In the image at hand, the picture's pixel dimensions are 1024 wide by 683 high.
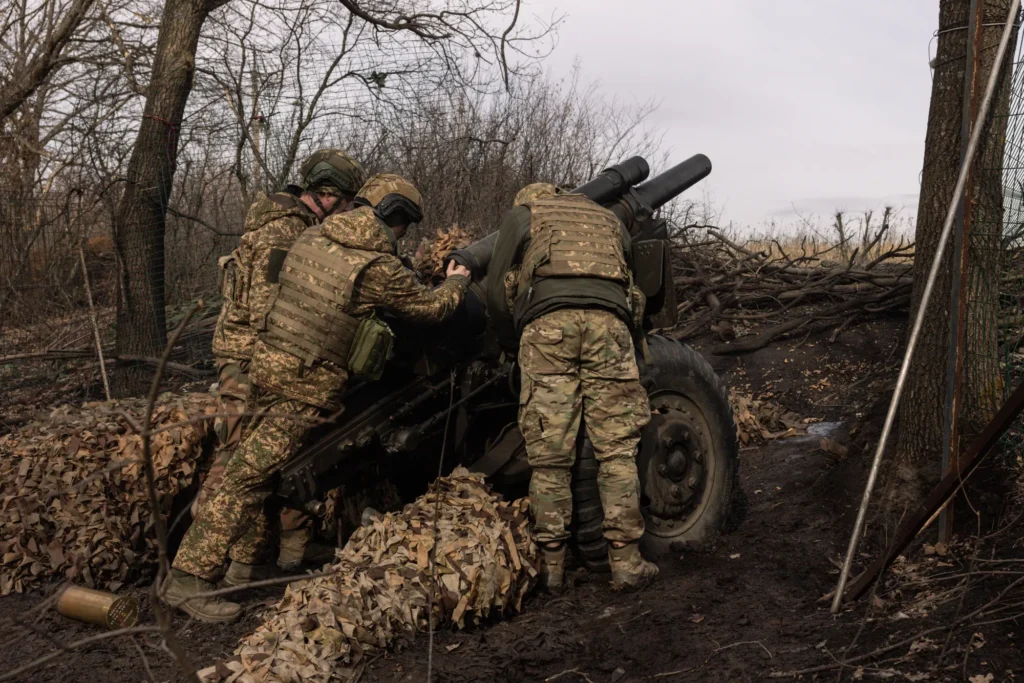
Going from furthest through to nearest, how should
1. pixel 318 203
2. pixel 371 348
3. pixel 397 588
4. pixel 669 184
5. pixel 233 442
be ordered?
pixel 669 184 → pixel 318 203 → pixel 233 442 → pixel 371 348 → pixel 397 588

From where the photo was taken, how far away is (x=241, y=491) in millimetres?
4633

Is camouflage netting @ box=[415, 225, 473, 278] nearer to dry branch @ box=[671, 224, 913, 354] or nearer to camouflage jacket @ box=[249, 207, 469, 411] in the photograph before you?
camouflage jacket @ box=[249, 207, 469, 411]

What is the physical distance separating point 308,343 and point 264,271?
75cm

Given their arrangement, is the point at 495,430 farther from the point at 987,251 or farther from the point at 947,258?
the point at 987,251

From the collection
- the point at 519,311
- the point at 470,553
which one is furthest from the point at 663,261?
the point at 470,553

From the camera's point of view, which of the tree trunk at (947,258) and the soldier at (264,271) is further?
the soldier at (264,271)

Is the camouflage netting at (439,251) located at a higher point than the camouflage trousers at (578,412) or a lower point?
higher

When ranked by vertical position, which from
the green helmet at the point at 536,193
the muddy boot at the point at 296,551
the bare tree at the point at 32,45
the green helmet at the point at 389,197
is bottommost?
the muddy boot at the point at 296,551

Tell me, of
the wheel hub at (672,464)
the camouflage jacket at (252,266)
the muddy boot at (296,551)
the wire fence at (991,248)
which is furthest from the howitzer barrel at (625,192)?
the wire fence at (991,248)

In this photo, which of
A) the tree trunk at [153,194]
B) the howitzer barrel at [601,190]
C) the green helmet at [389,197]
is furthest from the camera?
the tree trunk at [153,194]

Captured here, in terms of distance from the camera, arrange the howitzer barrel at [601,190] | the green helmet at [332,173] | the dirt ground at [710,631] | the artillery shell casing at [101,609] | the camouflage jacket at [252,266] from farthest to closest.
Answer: the green helmet at [332,173] → the camouflage jacket at [252,266] → the howitzer barrel at [601,190] → the artillery shell casing at [101,609] → the dirt ground at [710,631]

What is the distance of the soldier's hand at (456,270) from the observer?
4.87 metres

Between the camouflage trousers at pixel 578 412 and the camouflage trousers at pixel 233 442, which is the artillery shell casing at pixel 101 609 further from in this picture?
the camouflage trousers at pixel 578 412

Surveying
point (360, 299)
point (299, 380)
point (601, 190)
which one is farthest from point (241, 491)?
point (601, 190)
